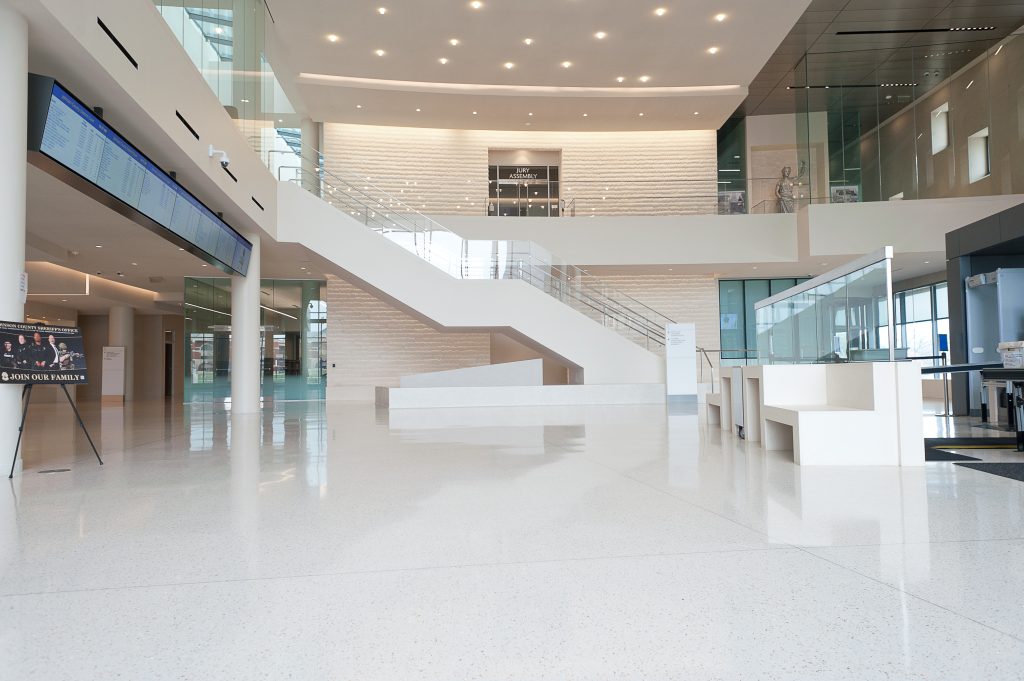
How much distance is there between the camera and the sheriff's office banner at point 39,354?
18.3 feet

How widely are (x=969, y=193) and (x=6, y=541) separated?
2114cm

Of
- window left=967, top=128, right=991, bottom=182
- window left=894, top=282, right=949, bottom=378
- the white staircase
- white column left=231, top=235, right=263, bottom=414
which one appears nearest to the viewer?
white column left=231, top=235, right=263, bottom=414

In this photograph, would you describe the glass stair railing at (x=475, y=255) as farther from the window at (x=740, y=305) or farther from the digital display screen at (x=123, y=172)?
the window at (x=740, y=305)

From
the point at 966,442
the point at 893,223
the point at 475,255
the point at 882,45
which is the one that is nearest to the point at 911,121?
the point at 882,45

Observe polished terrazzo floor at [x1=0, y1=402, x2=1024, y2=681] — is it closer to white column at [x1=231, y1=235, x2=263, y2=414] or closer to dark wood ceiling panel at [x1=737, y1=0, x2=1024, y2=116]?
white column at [x1=231, y1=235, x2=263, y2=414]

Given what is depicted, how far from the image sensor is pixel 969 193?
18.4m

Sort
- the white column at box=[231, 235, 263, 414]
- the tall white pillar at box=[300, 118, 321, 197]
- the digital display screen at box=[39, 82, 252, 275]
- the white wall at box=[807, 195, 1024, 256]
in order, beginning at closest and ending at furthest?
the digital display screen at box=[39, 82, 252, 275]
the white column at box=[231, 235, 263, 414]
the tall white pillar at box=[300, 118, 321, 197]
the white wall at box=[807, 195, 1024, 256]

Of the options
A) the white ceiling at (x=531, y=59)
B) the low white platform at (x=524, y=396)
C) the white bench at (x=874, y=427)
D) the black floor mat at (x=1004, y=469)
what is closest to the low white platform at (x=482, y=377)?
the low white platform at (x=524, y=396)

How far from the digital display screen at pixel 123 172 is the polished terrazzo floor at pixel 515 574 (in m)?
3.33

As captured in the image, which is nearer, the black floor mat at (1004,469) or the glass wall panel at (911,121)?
the black floor mat at (1004,469)

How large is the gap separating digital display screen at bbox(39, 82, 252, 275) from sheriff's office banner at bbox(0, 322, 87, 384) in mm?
1768

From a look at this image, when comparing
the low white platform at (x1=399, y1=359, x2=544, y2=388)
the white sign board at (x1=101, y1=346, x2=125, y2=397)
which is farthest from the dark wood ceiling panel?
the white sign board at (x1=101, y1=346, x2=125, y2=397)

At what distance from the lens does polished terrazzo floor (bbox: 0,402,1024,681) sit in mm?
1941

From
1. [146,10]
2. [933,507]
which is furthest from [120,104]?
[933,507]
